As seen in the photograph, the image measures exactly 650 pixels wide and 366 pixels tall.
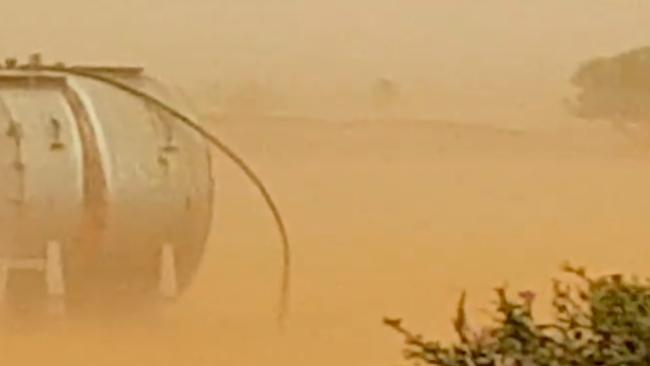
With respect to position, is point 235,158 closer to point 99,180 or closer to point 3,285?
point 99,180

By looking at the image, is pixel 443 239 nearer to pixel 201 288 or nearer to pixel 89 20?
pixel 201 288

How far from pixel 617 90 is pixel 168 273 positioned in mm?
880

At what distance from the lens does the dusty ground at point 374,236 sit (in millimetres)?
3096

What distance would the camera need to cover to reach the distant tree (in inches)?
125

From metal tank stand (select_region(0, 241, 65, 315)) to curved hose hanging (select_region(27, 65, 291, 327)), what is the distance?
295 mm

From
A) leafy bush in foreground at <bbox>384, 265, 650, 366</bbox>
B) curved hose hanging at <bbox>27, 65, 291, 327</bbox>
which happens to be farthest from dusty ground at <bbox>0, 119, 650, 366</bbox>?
leafy bush in foreground at <bbox>384, 265, 650, 366</bbox>

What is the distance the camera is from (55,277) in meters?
3.05

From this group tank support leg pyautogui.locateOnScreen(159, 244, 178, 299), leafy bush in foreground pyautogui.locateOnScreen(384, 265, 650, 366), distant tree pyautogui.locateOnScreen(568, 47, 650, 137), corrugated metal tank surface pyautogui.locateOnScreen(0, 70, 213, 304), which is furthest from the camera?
distant tree pyautogui.locateOnScreen(568, 47, 650, 137)

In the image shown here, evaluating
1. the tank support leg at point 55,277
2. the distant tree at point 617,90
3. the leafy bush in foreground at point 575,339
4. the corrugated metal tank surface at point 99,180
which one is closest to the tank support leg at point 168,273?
the corrugated metal tank surface at point 99,180

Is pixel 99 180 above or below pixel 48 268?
above

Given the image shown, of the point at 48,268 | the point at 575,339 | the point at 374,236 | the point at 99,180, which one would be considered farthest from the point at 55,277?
the point at 575,339

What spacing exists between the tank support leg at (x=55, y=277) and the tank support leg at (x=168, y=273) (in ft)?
0.58

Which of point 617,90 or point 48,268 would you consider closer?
point 48,268

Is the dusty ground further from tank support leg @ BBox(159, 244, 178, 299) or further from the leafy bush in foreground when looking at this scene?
the leafy bush in foreground
